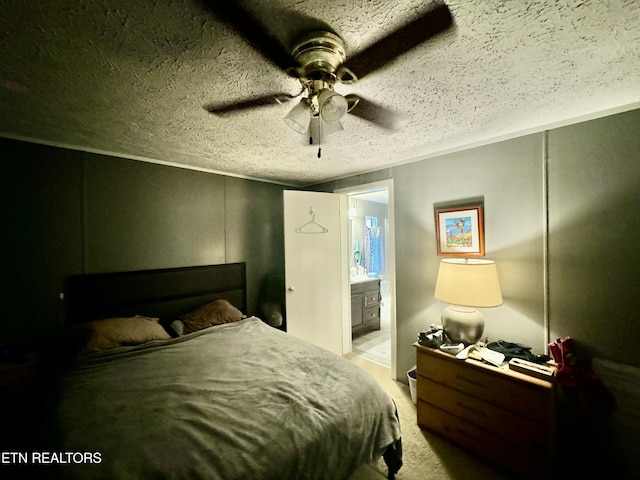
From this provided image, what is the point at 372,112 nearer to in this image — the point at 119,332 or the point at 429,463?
the point at 429,463

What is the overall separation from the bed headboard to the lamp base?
240 centimetres

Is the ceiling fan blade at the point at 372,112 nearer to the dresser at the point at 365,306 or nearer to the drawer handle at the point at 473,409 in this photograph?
the drawer handle at the point at 473,409

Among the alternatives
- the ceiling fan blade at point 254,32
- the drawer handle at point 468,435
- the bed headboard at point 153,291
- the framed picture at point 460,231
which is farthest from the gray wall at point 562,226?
the bed headboard at point 153,291

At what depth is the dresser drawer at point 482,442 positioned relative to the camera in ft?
5.35

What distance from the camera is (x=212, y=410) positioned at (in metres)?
1.33

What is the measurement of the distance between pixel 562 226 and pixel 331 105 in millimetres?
1987

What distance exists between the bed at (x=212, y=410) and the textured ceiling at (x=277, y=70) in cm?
158

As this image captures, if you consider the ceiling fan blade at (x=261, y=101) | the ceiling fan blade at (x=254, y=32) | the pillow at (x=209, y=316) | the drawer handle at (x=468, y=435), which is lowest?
the drawer handle at (x=468, y=435)

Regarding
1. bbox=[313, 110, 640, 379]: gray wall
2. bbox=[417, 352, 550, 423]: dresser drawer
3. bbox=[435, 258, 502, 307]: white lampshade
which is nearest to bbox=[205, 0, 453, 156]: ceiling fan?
bbox=[435, 258, 502, 307]: white lampshade

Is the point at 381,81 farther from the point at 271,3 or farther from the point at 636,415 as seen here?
the point at 636,415

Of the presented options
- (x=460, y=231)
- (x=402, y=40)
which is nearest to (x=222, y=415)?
(x=402, y=40)

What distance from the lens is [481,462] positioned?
1827 mm

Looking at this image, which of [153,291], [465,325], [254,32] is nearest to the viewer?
[254,32]

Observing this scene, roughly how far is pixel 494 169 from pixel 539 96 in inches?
29.9
